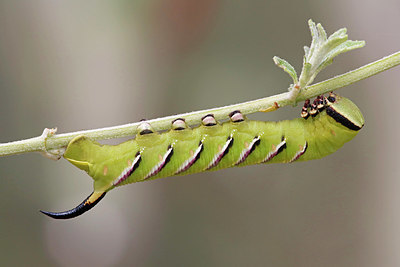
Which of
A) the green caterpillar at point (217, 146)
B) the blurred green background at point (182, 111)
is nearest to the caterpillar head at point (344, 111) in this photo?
the green caterpillar at point (217, 146)

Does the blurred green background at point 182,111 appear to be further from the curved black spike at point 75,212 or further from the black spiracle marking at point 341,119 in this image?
the curved black spike at point 75,212

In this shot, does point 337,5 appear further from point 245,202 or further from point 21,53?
point 21,53

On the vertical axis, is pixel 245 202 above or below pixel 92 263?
above

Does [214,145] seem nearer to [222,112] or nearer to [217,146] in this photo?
[217,146]

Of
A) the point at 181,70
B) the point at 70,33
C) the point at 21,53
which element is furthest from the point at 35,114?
the point at 181,70

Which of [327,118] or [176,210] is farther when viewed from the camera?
[176,210]

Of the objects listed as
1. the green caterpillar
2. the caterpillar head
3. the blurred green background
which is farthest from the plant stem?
the blurred green background

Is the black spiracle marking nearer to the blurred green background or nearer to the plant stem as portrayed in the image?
the plant stem

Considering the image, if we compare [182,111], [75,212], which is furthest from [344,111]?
[182,111]
